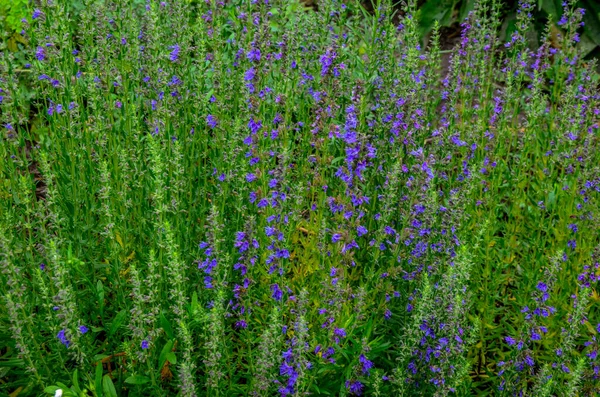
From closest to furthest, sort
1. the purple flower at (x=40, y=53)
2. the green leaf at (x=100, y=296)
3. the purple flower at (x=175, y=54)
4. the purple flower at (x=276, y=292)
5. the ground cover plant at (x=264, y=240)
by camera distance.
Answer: the ground cover plant at (x=264, y=240)
the purple flower at (x=276, y=292)
the green leaf at (x=100, y=296)
the purple flower at (x=40, y=53)
the purple flower at (x=175, y=54)

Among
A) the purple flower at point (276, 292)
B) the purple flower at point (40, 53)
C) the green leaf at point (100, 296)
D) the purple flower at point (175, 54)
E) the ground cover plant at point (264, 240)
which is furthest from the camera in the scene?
the purple flower at point (175, 54)

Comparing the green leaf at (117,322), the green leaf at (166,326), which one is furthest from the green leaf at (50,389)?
Answer: the green leaf at (166,326)

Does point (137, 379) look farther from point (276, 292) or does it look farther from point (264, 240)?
point (264, 240)

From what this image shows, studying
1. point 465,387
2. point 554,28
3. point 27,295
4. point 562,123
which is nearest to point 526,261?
point 562,123

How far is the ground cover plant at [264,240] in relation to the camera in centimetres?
310

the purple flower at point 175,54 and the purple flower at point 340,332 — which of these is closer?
the purple flower at point 340,332

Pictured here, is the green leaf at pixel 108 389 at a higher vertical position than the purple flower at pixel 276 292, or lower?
lower

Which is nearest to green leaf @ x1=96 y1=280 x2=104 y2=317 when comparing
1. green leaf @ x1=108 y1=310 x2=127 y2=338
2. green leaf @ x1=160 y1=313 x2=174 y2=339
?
green leaf @ x1=108 y1=310 x2=127 y2=338

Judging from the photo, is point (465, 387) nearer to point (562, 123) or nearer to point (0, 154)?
point (562, 123)

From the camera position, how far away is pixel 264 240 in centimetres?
373

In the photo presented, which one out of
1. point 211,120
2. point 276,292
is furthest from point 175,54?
point 276,292

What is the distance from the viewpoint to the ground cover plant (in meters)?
3.10

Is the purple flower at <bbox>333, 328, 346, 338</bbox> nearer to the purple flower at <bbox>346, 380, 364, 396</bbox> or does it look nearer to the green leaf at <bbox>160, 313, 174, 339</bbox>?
the purple flower at <bbox>346, 380, 364, 396</bbox>

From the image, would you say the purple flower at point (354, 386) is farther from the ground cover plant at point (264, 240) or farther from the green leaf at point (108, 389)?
the green leaf at point (108, 389)
